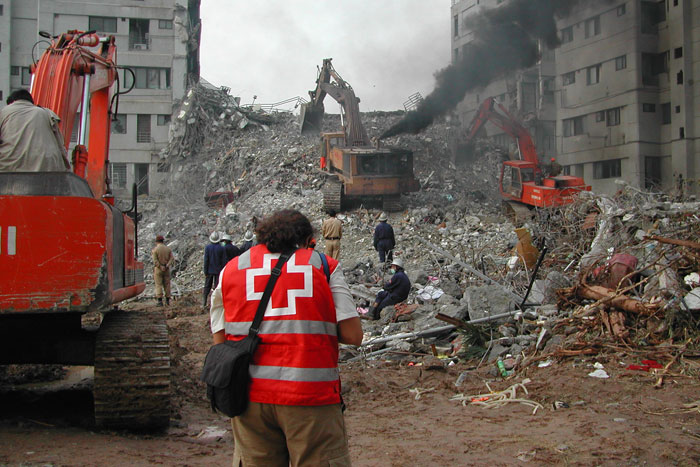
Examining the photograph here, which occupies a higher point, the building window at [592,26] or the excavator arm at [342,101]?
the building window at [592,26]

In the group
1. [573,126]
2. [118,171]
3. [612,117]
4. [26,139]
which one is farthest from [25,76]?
[26,139]

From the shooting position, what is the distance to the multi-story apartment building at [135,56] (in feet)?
114

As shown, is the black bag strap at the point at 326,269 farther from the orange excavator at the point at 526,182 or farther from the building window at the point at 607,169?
the building window at the point at 607,169

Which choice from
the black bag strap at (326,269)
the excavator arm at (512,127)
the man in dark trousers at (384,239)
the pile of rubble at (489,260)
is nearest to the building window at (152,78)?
the pile of rubble at (489,260)

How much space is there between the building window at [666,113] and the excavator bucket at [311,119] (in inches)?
578

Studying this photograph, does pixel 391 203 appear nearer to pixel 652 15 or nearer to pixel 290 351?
pixel 652 15

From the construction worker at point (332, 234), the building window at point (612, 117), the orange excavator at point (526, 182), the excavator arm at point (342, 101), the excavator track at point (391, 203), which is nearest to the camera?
the construction worker at point (332, 234)

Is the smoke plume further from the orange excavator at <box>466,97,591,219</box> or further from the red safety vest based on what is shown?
the red safety vest

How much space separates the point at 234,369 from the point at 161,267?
1199 cm

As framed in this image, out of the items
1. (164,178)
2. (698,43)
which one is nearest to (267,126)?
(164,178)

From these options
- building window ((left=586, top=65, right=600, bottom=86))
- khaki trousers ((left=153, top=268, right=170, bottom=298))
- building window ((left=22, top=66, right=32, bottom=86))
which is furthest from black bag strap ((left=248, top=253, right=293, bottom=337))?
building window ((left=22, top=66, right=32, bottom=86))

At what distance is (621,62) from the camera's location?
28.3 meters

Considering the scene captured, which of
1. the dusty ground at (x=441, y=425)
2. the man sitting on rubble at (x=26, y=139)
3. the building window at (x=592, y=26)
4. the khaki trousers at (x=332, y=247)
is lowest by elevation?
the dusty ground at (x=441, y=425)

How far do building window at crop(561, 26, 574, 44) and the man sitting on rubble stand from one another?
1164 inches
